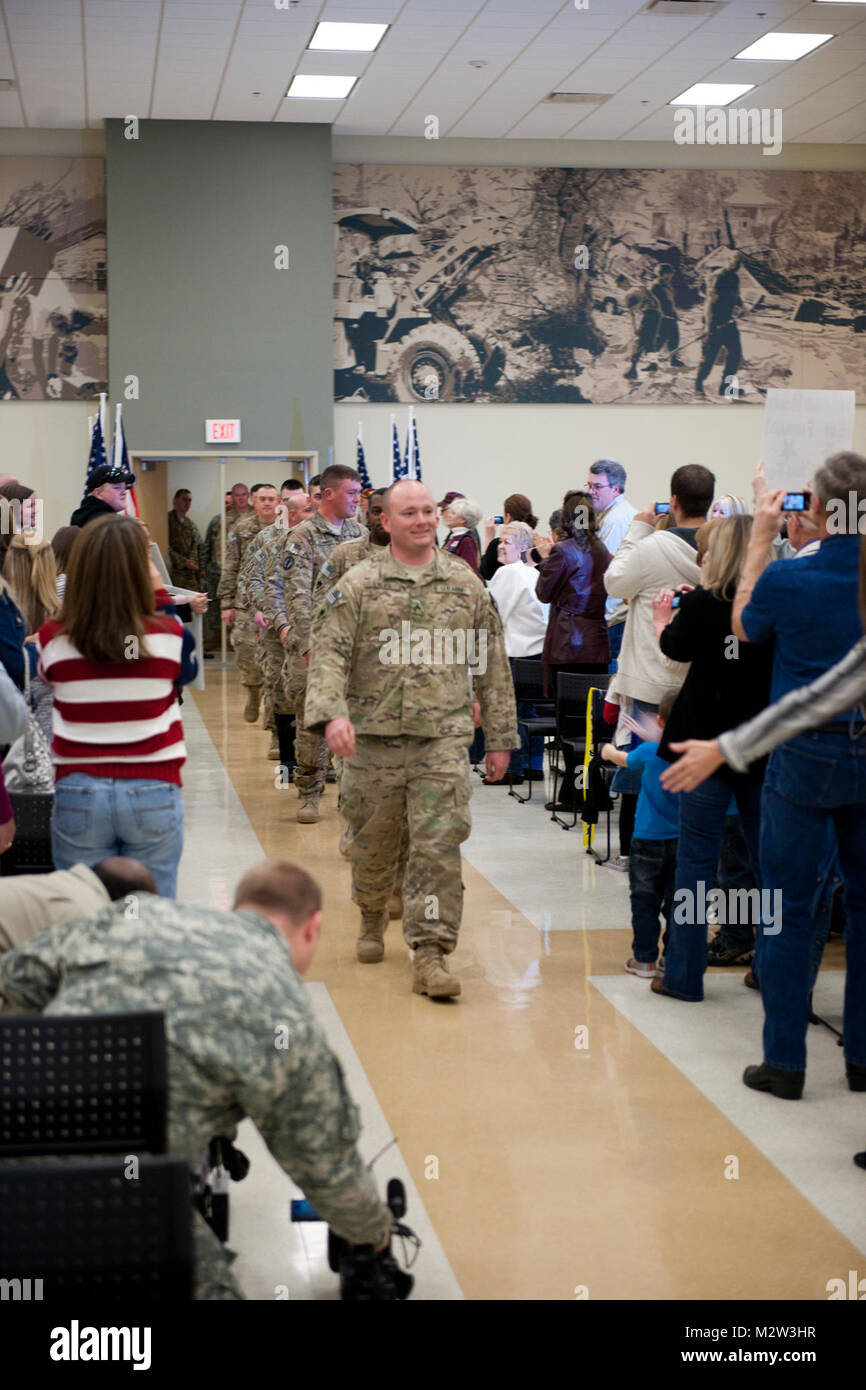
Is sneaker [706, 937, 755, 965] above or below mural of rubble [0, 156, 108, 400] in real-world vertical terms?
below

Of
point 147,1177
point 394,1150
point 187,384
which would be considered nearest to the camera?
point 147,1177

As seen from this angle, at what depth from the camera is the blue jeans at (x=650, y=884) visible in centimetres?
543

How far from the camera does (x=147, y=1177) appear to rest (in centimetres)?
194

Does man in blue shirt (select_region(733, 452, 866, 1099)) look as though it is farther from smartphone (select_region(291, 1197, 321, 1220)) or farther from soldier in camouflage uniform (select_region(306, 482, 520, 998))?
smartphone (select_region(291, 1197, 321, 1220))

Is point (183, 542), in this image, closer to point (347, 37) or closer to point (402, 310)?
point (402, 310)

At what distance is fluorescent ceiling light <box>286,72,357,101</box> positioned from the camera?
15.4 metres

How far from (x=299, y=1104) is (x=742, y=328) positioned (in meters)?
17.6

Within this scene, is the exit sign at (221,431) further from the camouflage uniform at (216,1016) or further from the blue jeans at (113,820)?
the camouflage uniform at (216,1016)

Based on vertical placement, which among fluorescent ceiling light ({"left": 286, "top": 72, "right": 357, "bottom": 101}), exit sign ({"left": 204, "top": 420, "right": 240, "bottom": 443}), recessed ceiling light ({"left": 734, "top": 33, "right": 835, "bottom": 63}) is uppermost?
recessed ceiling light ({"left": 734, "top": 33, "right": 835, "bottom": 63})

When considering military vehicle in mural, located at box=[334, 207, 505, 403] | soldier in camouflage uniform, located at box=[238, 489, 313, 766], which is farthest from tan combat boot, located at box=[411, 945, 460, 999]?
military vehicle in mural, located at box=[334, 207, 505, 403]

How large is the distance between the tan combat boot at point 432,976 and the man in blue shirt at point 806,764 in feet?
4.38

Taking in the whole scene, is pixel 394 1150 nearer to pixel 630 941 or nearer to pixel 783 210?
pixel 630 941
